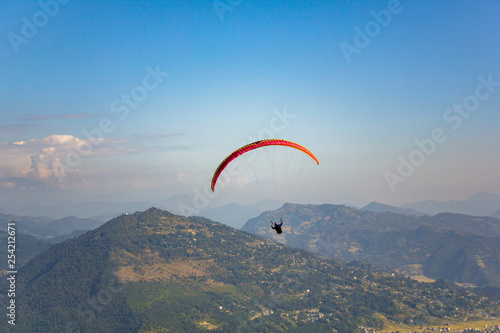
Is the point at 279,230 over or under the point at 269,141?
under

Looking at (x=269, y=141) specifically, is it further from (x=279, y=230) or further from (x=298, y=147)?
(x=279, y=230)

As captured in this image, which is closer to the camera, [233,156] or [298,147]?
[233,156]

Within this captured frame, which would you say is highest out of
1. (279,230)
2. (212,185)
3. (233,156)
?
(233,156)

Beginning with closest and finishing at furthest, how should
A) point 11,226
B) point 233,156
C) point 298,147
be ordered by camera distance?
point 233,156, point 298,147, point 11,226

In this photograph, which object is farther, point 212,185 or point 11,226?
point 11,226

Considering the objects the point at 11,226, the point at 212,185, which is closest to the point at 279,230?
the point at 212,185

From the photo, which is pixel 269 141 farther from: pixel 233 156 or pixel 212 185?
pixel 212 185

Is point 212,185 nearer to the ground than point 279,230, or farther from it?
farther from it

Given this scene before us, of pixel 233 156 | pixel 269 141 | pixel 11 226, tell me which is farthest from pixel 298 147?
pixel 11 226

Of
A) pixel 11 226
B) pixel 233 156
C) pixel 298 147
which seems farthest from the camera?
pixel 11 226
